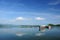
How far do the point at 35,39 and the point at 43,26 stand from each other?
63cm

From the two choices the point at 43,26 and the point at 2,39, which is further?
the point at 43,26

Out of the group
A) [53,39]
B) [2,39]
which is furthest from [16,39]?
[53,39]

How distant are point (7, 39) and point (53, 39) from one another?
1.76 meters

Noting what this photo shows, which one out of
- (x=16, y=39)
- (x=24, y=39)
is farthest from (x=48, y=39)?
(x=16, y=39)

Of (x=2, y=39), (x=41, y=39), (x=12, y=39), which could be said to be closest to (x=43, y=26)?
(x=41, y=39)

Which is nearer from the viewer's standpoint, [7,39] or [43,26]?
[7,39]

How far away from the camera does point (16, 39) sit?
4.67 meters

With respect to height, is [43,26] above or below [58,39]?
above

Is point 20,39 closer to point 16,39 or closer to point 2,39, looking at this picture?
point 16,39

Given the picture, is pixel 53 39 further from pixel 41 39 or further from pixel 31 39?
pixel 31 39

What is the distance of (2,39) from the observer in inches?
177

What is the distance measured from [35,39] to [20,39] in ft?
1.90

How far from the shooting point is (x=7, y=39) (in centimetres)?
449

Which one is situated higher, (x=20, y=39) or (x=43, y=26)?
(x=43, y=26)
